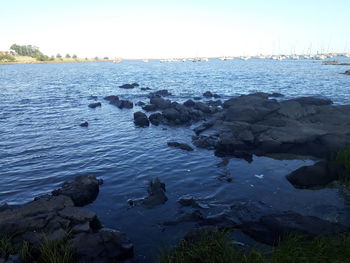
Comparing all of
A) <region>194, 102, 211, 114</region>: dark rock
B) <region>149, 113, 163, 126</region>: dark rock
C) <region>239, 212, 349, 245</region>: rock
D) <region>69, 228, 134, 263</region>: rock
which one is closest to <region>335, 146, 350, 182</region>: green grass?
<region>239, 212, 349, 245</region>: rock

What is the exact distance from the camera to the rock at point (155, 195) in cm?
1384

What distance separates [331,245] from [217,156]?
1277 cm

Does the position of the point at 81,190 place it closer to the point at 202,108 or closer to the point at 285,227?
A: the point at 285,227

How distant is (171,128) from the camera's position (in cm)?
2969

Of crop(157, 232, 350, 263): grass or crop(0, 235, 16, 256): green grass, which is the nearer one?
crop(157, 232, 350, 263): grass

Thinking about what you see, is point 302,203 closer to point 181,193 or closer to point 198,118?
point 181,193

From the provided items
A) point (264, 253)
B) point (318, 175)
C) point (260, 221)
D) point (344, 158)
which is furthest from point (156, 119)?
point (264, 253)

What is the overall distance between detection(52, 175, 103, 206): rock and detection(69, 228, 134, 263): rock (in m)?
3.79

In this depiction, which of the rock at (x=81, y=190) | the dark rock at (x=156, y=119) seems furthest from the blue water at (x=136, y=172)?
the dark rock at (x=156, y=119)

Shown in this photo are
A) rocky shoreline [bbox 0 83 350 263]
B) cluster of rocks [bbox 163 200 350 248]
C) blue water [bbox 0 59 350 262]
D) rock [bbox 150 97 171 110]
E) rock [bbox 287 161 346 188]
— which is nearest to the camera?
rocky shoreline [bbox 0 83 350 263]

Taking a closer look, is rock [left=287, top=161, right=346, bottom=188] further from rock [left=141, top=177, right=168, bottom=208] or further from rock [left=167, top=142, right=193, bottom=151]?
rock [left=167, top=142, right=193, bottom=151]

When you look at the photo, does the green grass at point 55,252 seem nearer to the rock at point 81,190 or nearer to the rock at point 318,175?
the rock at point 81,190

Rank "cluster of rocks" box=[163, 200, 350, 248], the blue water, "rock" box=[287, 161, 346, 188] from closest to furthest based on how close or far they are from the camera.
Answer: "cluster of rocks" box=[163, 200, 350, 248], the blue water, "rock" box=[287, 161, 346, 188]

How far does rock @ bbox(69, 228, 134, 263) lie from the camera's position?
31.5ft
